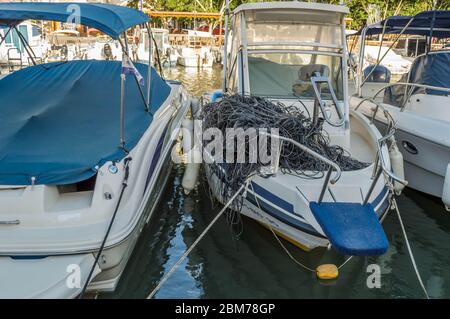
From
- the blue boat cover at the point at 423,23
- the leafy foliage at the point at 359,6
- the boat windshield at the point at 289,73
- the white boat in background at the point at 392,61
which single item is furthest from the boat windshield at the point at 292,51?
the leafy foliage at the point at 359,6

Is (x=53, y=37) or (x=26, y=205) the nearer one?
(x=26, y=205)

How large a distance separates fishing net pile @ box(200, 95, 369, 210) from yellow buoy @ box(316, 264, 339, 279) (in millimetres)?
943

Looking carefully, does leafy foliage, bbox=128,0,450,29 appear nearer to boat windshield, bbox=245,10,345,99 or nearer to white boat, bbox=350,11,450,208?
white boat, bbox=350,11,450,208

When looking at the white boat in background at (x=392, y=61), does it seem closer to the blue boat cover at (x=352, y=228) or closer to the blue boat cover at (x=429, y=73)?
the blue boat cover at (x=429, y=73)

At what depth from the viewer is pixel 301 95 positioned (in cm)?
652

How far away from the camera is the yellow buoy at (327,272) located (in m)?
4.75

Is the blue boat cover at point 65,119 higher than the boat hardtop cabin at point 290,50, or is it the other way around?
the boat hardtop cabin at point 290,50

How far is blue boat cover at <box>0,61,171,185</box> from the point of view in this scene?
4.00 m

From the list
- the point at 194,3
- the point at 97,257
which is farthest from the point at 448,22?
the point at 194,3

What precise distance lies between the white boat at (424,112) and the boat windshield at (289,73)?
93cm

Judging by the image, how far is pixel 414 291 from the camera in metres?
4.71

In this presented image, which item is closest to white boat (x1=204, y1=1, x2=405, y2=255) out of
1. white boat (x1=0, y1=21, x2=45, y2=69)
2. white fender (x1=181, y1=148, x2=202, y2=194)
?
white fender (x1=181, y1=148, x2=202, y2=194)
